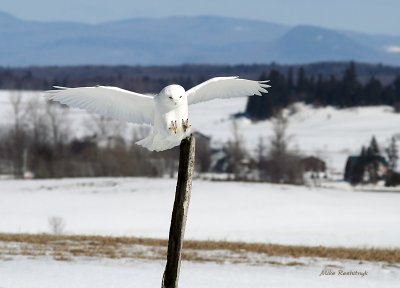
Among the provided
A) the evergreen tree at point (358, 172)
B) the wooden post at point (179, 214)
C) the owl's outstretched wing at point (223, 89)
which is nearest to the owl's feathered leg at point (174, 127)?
the owl's outstretched wing at point (223, 89)

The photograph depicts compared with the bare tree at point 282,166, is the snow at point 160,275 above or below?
below

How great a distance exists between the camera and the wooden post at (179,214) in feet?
44.1

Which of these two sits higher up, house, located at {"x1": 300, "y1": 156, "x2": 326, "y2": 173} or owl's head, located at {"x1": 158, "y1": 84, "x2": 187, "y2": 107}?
house, located at {"x1": 300, "y1": 156, "x2": 326, "y2": 173}

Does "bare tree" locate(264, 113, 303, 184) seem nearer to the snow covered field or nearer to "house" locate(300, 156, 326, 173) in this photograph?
"house" locate(300, 156, 326, 173)

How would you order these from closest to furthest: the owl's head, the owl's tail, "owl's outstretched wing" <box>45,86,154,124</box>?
the owl's head → the owl's tail → "owl's outstretched wing" <box>45,86,154,124</box>

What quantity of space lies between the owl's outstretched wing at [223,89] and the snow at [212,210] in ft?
71.9

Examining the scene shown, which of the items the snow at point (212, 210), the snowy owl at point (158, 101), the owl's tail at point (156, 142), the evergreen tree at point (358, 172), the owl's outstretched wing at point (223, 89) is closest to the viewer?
the snowy owl at point (158, 101)

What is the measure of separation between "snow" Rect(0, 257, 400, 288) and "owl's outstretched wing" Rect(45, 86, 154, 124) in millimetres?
5338

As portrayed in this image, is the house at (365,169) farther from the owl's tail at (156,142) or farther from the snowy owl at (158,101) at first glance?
the owl's tail at (156,142)

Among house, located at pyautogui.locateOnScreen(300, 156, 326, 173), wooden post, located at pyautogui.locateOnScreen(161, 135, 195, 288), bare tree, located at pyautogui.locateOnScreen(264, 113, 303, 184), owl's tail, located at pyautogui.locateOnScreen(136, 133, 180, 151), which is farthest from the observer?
house, located at pyautogui.locateOnScreen(300, 156, 326, 173)

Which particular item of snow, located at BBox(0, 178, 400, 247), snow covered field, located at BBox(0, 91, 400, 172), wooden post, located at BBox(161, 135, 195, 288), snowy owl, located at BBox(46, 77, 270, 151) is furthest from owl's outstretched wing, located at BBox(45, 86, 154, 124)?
snow covered field, located at BBox(0, 91, 400, 172)

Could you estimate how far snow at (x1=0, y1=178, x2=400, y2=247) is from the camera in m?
39.7

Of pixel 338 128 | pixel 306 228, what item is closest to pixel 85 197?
pixel 306 228

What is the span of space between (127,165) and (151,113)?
88732 millimetres
